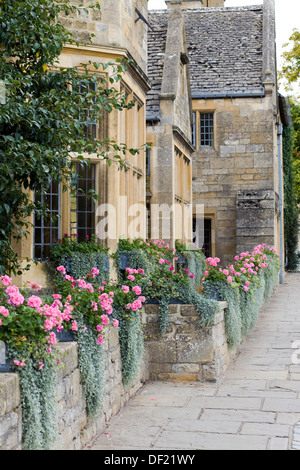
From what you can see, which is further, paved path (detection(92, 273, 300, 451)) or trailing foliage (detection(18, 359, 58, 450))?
paved path (detection(92, 273, 300, 451))

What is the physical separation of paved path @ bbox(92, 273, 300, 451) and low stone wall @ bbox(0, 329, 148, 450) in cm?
12

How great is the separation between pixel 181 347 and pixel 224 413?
1.45 meters

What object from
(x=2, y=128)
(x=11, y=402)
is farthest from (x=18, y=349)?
(x=2, y=128)

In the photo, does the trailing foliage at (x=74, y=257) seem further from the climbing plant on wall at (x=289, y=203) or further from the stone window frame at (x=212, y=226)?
the climbing plant on wall at (x=289, y=203)

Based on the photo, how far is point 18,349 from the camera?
402 cm

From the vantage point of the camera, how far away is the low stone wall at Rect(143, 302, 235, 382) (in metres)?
7.30

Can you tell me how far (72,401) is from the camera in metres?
4.83

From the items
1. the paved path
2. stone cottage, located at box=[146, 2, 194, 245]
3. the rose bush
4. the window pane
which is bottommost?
the paved path

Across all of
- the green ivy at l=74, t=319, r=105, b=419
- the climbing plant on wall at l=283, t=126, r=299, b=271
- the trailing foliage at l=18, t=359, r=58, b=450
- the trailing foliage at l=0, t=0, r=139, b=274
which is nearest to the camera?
the trailing foliage at l=18, t=359, r=58, b=450

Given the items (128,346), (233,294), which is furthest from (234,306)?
(128,346)

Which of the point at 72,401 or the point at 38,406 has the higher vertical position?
the point at 38,406

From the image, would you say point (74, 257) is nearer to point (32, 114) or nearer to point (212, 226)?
point (32, 114)

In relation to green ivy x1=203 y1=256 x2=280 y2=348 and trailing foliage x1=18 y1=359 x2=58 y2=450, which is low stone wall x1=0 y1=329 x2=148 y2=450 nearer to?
Answer: trailing foliage x1=18 y1=359 x2=58 y2=450

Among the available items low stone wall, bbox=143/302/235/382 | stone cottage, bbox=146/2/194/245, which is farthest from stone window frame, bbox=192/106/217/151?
low stone wall, bbox=143/302/235/382
